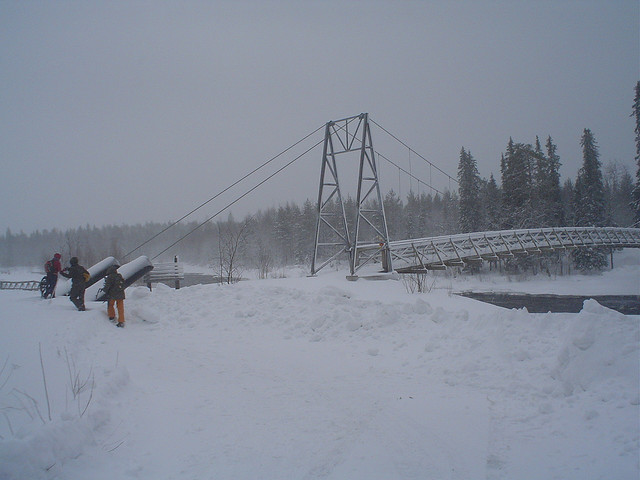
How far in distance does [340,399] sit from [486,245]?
83.0 ft

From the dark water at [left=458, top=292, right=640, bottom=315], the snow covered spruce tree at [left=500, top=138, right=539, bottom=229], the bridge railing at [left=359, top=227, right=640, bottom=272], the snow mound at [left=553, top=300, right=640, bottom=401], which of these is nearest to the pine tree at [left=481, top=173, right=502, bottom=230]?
the snow covered spruce tree at [left=500, top=138, right=539, bottom=229]

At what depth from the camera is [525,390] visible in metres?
Result: 5.18

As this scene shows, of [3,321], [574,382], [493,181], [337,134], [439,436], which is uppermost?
[493,181]

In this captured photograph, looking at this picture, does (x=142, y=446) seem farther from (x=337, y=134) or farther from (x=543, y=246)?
(x=543, y=246)

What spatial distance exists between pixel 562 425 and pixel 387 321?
4.42 meters

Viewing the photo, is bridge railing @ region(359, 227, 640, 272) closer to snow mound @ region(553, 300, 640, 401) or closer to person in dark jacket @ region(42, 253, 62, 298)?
Answer: snow mound @ region(553, 300, 640, 401)

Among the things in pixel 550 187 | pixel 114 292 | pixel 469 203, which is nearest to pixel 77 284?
pixel 114 292

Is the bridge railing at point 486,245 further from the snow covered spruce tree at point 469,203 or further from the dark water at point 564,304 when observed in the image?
the snow covered spruce tree at point 469,203

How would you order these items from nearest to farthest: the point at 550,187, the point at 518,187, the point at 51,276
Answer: the point at 51,276 < the point at 518,187 < the point at 550,187

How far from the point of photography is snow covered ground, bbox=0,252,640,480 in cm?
375

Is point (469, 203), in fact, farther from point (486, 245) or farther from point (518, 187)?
point (486, 245)

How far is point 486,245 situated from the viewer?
27766 mm

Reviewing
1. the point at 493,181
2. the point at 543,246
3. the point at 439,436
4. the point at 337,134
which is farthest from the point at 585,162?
the point at 439,436

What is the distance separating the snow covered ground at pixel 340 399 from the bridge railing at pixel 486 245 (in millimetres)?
8306
